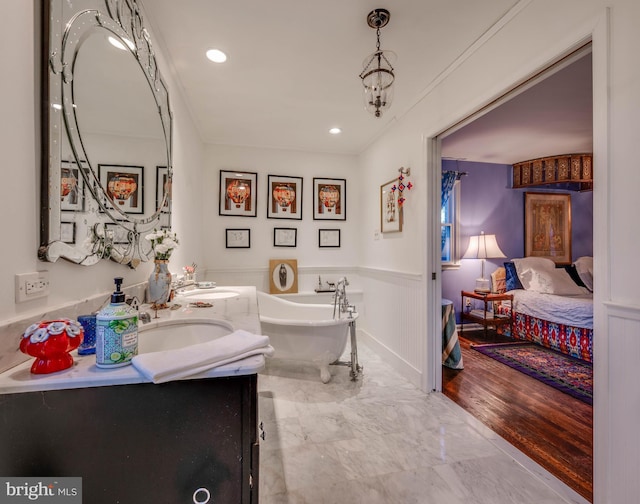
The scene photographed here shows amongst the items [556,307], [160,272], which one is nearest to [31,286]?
[160,272]

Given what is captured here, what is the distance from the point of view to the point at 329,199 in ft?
13.7

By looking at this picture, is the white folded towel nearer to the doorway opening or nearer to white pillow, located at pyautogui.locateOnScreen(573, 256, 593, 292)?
the doorway opening

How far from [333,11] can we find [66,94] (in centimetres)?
142

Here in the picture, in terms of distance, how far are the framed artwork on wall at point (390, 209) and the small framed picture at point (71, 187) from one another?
8.34 ft

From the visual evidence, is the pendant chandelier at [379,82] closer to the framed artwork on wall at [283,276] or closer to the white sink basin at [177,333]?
the white sink basin at [177,333]

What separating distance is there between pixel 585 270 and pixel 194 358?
5545 millimetres

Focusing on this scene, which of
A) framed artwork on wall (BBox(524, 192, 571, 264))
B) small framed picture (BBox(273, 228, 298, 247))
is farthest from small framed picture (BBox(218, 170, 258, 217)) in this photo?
framed artwork on wall (BBox(524, 192, 571, 264))

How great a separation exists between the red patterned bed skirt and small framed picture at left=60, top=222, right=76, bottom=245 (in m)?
4.31

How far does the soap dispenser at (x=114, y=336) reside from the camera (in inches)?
30.8

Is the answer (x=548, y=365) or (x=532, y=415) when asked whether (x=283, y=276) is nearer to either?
(x=532, y=415)

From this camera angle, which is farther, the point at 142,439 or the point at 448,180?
the point at 448,180

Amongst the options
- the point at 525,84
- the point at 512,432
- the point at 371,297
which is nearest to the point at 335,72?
the point at 525,84

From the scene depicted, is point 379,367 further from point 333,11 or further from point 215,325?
point 333,11

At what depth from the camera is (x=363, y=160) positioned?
4082mm
